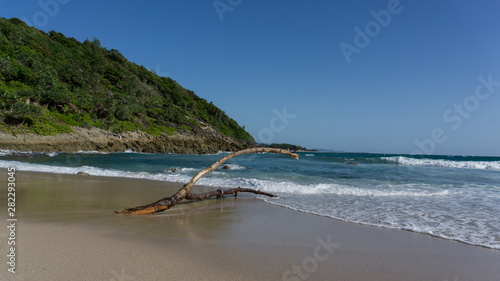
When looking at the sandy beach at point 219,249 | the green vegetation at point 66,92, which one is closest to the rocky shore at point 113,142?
the green vegetation at point 66,92

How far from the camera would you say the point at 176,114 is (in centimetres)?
6456

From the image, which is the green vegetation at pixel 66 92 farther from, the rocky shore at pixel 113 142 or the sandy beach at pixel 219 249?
the sandy beach at pixel 219 249

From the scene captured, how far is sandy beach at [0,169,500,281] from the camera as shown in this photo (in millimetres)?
2705

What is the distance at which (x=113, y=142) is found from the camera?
128 feet

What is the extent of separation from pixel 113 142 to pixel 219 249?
40.7 metres

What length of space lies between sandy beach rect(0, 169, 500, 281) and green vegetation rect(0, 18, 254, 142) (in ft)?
108

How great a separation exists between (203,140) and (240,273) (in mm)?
A: 58997

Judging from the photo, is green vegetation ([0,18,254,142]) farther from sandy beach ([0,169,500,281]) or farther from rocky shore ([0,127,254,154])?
sandy beach ([0,169,500,281])

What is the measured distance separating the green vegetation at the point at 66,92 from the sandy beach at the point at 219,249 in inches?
1294

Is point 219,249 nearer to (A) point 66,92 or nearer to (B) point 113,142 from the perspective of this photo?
(B) point 113,142

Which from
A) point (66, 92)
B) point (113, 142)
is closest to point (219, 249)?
point (113, 142)

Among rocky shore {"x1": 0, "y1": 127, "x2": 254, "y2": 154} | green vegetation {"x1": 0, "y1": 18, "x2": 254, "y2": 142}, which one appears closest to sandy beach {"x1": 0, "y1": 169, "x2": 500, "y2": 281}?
rocky shore {"x1": 0, "y1": 127, "x2": 254, "y2": 154}

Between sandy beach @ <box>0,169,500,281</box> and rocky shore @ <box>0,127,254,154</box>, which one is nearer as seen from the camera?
sandy beach @ <box>0,169,500,281</box>

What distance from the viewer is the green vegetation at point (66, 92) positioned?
3108 cm
